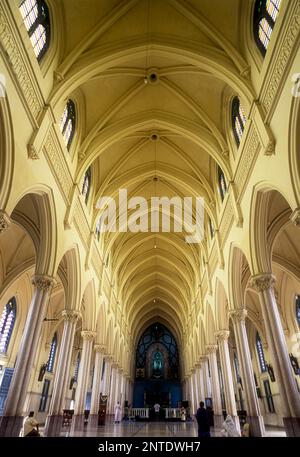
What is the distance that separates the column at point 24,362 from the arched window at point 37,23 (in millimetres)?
7675

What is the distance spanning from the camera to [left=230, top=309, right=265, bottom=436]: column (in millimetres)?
10258

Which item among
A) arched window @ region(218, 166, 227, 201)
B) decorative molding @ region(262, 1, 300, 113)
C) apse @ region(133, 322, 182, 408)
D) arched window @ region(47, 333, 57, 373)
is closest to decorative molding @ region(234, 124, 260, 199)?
decorative molding @ region(262, 1, 300, 113)

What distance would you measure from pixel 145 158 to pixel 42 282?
9883 millimetres

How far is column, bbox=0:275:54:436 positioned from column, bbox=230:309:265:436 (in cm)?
758

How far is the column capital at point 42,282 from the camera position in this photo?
10.3m

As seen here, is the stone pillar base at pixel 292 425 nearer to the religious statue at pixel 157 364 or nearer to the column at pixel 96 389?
the column at pixel 96 389

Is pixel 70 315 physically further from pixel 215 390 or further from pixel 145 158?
pixel 215 390

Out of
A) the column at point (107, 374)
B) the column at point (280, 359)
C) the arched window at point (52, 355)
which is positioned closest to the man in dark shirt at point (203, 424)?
the column at point (280, 359)

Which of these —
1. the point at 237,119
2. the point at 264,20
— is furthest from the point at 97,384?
the point at 264,20

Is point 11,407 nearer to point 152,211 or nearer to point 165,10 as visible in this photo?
point 165,10

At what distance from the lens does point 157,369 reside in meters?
41.2

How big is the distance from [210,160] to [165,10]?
7.32m

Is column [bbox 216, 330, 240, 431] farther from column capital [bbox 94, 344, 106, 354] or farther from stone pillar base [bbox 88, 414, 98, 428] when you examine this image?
column capital [bbox 94, 344, 106, 354]
